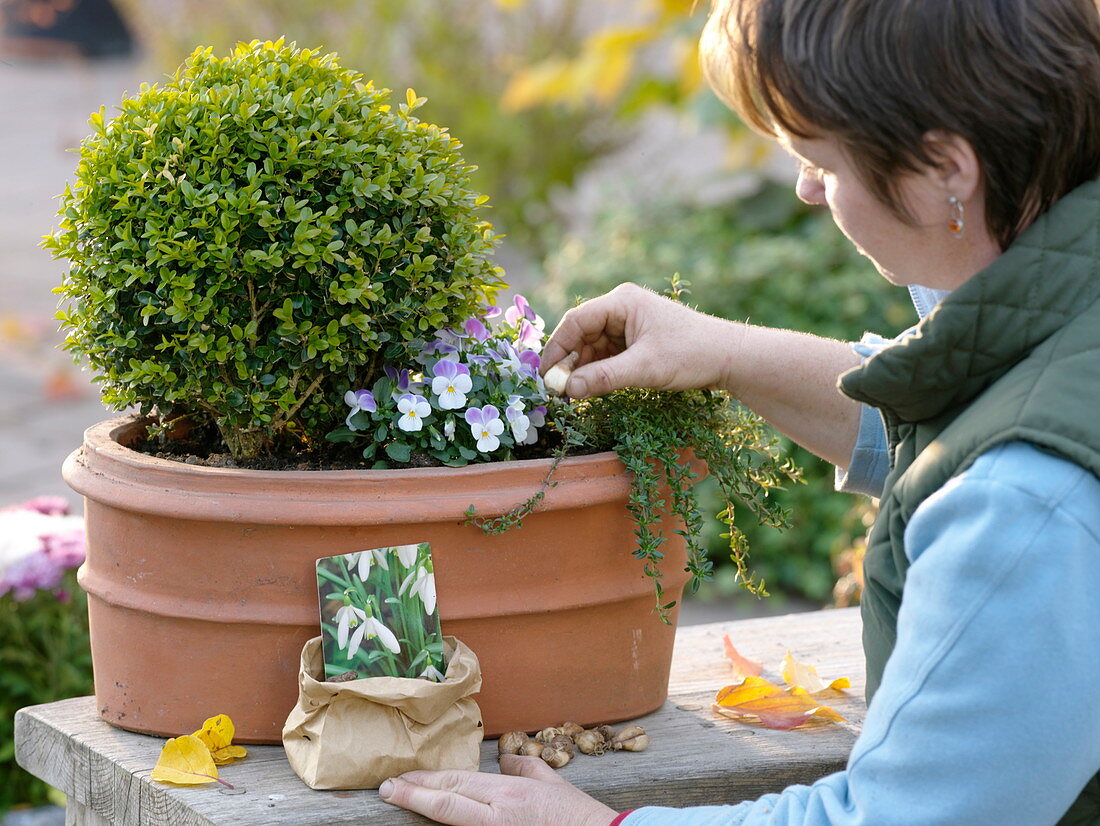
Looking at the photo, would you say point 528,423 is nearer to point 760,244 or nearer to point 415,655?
point 415,655

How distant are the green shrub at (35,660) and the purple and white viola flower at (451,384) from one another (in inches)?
43.3

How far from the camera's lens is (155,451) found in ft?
5.31

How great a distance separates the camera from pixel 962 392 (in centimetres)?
118

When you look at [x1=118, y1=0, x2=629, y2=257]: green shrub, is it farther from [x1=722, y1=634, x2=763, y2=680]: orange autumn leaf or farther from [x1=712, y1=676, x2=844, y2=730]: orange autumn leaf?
[x1=712, y1=676, x2=844, y2=730]: orange autumn leaf

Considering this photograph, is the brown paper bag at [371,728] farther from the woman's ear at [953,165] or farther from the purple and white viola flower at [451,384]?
the woman's ear at [953,165]

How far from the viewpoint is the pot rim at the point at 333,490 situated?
1372mm

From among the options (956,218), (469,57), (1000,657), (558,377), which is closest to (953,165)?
(956,218)

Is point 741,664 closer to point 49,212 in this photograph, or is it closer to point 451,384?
point 451,384

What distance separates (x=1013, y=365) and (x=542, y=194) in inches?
226

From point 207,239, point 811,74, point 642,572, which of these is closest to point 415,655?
point 642,572

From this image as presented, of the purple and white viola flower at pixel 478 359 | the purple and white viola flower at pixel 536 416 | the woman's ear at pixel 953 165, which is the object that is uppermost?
the woman's ear at pixel 953 165

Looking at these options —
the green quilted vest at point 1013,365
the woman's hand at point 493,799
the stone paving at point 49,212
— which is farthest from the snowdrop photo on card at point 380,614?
the stone paving at point 49,212

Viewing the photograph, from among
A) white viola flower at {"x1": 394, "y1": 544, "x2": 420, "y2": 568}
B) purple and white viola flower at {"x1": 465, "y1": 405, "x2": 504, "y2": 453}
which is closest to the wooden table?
white viola flower at {"x1": 394, "y1": 544, "x2": 420, "y2": 568}

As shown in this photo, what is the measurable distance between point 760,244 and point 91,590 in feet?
10.3
